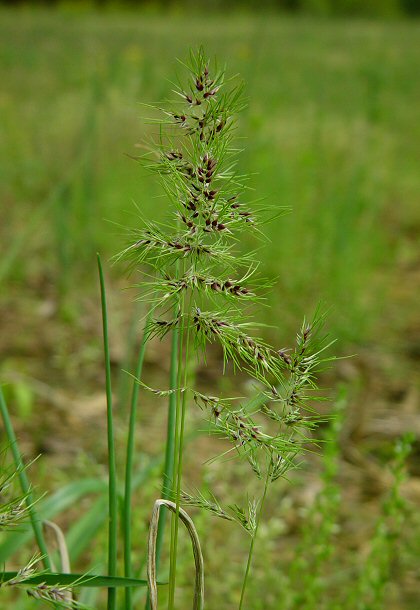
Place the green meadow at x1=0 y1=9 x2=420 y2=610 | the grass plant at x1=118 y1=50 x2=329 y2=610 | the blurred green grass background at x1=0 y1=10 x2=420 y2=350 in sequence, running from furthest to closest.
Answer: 1. the blurred green grass background at x1=0 y1=10 x2=420 y2=350
2. the green meadow at x1=0 y1=9 x2=420 y2=610
3. the grass plant at x1=118 y1=50 x2=329 y2=610

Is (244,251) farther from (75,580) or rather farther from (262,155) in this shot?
(75,580)

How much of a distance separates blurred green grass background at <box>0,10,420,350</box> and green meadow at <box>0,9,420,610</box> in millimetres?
14

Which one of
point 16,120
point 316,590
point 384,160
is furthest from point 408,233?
point 316,590

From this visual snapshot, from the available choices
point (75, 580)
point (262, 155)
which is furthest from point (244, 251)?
point (75, 580)

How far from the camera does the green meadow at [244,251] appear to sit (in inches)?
69.3

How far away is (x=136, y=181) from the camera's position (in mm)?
3803

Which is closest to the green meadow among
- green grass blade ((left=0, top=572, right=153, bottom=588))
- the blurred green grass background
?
the blurred green grass background

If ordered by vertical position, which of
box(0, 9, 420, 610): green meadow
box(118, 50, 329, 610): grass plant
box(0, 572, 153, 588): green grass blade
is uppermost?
box(118, 50, 329, 610): grass plant

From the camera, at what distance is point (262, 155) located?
3.04m

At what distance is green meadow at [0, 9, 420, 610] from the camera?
1.76m

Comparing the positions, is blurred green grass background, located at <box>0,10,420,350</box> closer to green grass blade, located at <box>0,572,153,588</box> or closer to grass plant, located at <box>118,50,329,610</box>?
grass plant, located at <box>118,50,329,610</box>

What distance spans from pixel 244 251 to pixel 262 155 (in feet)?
1.22

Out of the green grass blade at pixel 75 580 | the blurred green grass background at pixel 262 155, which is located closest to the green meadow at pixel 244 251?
the blurred green grass background at pixel 262 155

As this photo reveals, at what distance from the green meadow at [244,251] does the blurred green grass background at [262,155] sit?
0.01m
